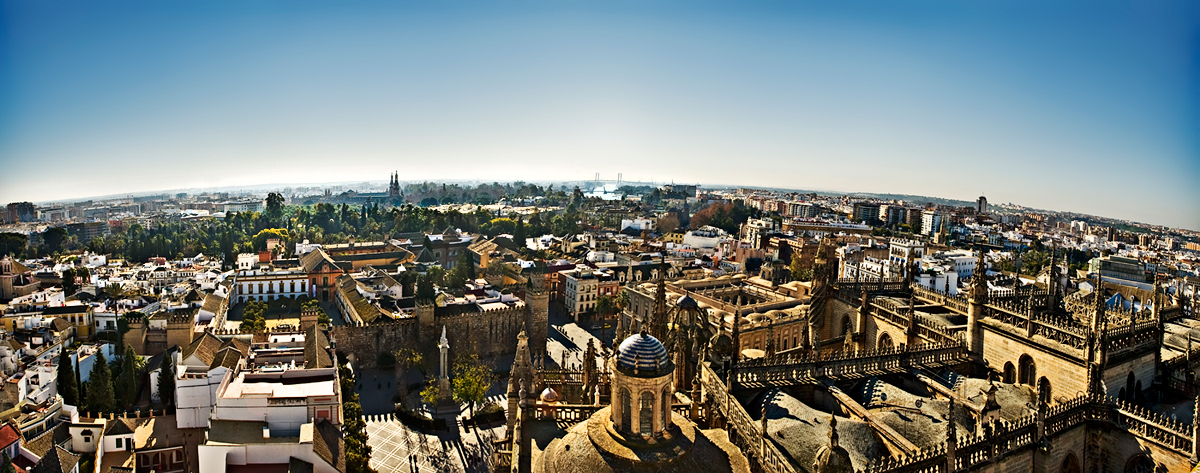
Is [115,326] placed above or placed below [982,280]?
below

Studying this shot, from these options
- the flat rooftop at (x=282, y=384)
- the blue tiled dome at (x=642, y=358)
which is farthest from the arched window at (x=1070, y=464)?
the flat rooftop at (x=282, y=384)

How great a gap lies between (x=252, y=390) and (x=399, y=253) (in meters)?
44.8

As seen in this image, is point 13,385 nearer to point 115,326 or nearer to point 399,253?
point 115,326

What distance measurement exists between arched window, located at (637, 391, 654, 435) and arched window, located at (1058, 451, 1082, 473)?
932 cm

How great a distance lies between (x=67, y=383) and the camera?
28.1 meters

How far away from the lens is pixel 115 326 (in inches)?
1583

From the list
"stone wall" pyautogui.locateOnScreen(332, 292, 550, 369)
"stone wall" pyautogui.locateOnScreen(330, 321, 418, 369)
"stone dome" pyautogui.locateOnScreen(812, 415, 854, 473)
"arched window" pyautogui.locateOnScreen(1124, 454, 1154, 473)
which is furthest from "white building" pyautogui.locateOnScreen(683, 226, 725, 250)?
"stone dome" pyautogui.locateOnScreen(812, 415, 854, 473)

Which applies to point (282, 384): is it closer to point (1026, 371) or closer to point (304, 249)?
point (1026, 371)

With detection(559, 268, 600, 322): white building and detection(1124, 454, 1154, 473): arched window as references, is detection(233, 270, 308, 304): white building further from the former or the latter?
detection(1124, 454, 1154, 473): arched window

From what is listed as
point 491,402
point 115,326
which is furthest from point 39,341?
point 491,402

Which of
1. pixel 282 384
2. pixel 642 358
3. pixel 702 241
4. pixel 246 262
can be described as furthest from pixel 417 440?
pixel 702 241

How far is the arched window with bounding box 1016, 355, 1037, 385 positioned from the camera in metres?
14.8

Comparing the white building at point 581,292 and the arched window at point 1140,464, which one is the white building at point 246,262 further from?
the arched window at point 1140,464

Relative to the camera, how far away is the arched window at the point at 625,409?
7.76 meters
